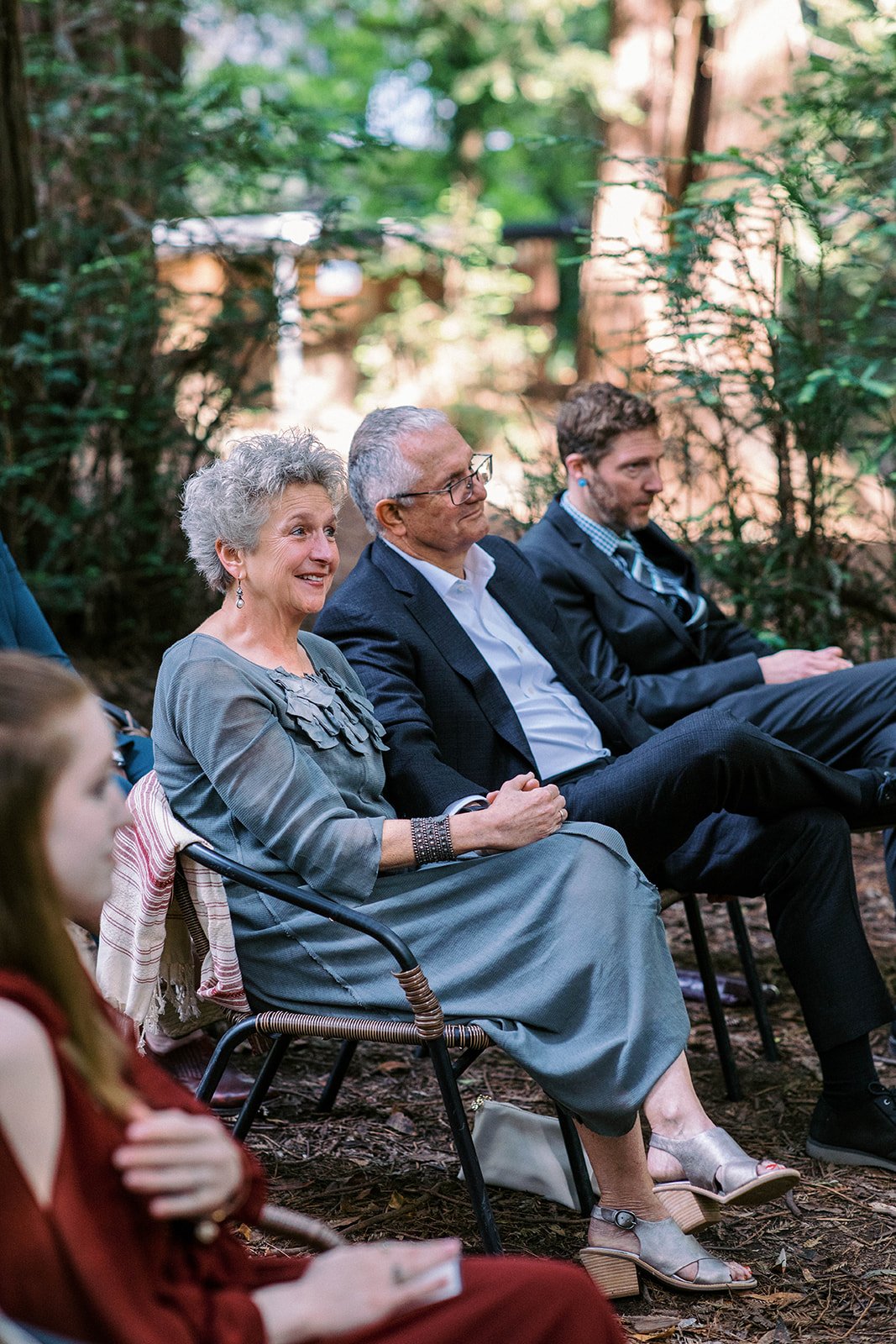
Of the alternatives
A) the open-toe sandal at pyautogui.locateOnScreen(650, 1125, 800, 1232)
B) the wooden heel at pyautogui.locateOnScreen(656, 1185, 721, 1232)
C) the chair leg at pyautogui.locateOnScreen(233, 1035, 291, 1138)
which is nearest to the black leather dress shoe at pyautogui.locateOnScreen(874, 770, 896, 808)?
the open-toe sandal at pyautogui.locateOnScreen(650, 1125, 800, 1232)

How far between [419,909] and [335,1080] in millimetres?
896

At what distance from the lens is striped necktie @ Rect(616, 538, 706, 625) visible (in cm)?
410

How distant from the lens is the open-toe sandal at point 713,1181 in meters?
2.41

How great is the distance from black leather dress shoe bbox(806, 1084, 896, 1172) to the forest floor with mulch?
3 centimetres

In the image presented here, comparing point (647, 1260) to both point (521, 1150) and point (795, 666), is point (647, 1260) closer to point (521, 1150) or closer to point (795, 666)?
point (521, 1150)

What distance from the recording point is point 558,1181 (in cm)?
279

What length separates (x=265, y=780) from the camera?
2.42 metres

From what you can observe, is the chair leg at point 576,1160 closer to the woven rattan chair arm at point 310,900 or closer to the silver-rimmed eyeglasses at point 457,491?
the woven rattan chair arm at point 310,900

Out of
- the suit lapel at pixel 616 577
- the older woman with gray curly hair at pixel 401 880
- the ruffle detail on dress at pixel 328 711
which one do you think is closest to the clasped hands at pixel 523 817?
the older woman with gray curly hair at pixel 401 880

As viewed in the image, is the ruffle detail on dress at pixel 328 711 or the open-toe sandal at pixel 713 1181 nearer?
the open-toe sandal at pixel 713 1181

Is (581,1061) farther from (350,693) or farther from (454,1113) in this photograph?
(350,693)

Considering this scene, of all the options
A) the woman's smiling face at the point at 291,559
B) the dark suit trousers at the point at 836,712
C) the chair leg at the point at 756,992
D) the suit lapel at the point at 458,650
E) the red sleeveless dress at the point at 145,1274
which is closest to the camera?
the red sleeveless dress at the point at 145,1274

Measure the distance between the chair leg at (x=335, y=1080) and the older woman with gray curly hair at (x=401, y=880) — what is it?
64 cm

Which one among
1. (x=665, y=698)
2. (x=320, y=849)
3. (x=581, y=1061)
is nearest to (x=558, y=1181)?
(x=581, y=1061)
